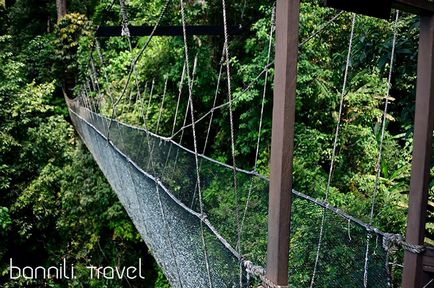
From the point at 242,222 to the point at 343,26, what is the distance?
2422 millimetres

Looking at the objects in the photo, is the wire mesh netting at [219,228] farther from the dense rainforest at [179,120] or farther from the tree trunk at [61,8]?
the tree trunk at [61,8]

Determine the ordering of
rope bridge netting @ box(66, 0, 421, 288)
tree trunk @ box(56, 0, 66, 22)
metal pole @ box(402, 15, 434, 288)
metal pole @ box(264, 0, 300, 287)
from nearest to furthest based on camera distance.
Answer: metal pole @ box(264, 0, 300, 287) < metal pole @ box(402, 15, 434, 288) < rope bridge netting @ box(66, 0, 421, 288) < tree trunk @ box(56, 0, 66, 22)

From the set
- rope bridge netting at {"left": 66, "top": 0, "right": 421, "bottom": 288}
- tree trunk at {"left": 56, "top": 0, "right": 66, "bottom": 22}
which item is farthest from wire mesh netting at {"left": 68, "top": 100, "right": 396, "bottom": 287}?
tree trunk at {"left": 56, "top": 0, "right": 66, "bottom": 22}

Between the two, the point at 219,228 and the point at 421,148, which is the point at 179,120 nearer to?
the point at 219,228

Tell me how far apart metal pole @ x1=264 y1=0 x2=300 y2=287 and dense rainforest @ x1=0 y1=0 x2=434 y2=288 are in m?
1.00

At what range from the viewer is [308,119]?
3965mm

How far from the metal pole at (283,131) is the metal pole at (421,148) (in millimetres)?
458

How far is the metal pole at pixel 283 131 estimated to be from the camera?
650mm

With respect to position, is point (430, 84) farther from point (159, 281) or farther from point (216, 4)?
point (159, 281)

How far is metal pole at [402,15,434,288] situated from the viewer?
0.97 m

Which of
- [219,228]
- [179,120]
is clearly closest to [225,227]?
[219,228]

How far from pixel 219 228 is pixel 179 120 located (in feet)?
10.2

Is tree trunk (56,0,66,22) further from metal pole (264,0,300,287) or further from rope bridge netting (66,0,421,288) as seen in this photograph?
metal pole (264,0,300,287)

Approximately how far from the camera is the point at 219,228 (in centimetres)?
182
